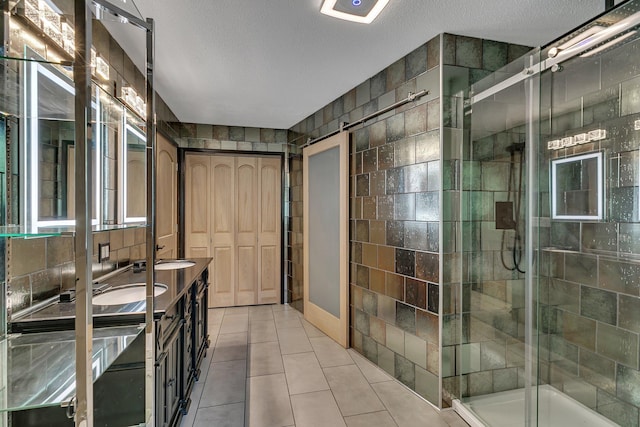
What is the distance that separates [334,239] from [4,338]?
257 centimetres

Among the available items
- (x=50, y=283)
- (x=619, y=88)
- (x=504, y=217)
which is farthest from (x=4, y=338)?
(x=619, y=88)

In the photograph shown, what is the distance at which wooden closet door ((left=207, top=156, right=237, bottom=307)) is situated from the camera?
4.34 metres

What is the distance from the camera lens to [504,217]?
81.8 inches

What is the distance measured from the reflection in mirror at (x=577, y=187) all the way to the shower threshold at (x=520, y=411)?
114 centimetres

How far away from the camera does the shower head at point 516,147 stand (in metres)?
1.98

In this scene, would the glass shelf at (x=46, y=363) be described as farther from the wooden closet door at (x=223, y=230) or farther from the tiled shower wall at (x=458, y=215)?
the wooden closet door at (x=223, y=230)

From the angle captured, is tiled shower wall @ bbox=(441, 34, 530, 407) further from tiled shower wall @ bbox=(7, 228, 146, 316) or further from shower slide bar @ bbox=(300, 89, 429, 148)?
tiled shower wall @ bbox=(7, 228, 146, 316)

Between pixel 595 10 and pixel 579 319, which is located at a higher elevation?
pixel 595 10

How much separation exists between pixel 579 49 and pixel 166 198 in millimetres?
3785

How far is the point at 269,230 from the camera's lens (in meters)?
4.55

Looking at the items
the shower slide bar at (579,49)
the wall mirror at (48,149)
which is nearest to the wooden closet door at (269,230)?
the shower slide bar at (579,49)

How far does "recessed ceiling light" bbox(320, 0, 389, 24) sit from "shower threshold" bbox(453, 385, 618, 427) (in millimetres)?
2492

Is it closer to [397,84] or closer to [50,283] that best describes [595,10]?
[397,84]

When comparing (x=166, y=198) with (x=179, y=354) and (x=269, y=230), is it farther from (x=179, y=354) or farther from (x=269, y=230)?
(x=179, y=354)
